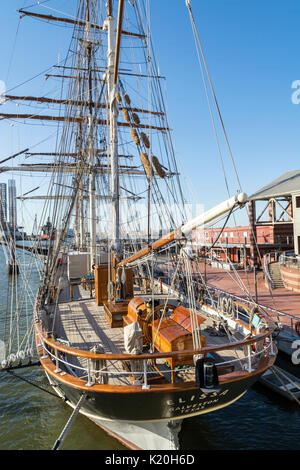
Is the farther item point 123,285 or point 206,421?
point 123,285

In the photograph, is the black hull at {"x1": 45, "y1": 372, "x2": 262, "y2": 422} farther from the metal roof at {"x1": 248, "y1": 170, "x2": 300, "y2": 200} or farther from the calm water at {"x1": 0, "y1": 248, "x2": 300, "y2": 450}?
the metal roof at {"x1": 248, "y1": 170, "x2": 300, "y2": 200}

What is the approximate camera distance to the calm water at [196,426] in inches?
304

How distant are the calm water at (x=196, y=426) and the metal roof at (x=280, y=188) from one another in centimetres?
1789

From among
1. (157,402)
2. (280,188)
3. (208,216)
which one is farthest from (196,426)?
(280,188)

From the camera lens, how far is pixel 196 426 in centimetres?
836

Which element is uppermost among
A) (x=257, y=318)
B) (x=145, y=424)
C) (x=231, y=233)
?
(x=231, y=233)

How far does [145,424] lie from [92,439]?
2.24m

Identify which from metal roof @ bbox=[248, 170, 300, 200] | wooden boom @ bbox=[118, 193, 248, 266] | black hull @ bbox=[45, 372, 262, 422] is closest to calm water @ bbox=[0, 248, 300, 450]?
black hull @ bbox=[45, 372, 262, 422]

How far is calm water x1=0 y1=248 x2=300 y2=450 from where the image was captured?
771 cm

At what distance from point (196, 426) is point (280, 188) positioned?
22.4 metres
